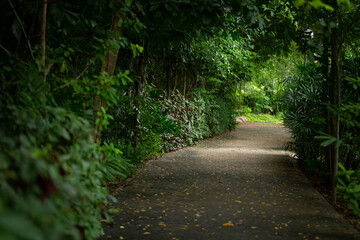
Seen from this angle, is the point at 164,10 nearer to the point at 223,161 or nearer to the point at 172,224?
the point at 172,224

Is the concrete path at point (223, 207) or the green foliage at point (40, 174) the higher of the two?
the green foliage at point (40, 174)

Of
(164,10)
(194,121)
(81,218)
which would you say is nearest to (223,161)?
(194,121)

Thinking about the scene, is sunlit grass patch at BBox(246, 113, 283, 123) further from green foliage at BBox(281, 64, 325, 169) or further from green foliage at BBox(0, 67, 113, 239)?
green foliage at BBox(0, 67, 113, 239)

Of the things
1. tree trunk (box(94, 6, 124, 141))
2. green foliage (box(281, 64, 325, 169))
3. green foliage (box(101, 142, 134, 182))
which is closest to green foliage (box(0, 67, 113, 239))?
green foliage (box(101, 142, 134, 182))

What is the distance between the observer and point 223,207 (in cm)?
544

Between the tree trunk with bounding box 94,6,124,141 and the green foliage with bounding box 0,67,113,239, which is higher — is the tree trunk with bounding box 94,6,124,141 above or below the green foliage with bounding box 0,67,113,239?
above

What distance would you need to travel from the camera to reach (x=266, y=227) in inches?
176

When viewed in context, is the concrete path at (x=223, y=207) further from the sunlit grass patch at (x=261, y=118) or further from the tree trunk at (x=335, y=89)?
the sunlit grass patch at (x=261, y=118)

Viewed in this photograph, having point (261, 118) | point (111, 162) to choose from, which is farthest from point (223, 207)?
point (261, 118)

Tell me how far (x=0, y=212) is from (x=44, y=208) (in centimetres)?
23

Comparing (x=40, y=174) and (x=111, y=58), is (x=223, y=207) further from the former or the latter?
(x=40, y=174)

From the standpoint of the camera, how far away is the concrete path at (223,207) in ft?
14.0

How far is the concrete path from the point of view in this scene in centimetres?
426

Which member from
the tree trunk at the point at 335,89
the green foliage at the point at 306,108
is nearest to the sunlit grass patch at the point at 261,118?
the green foliage at the point at 306,108
